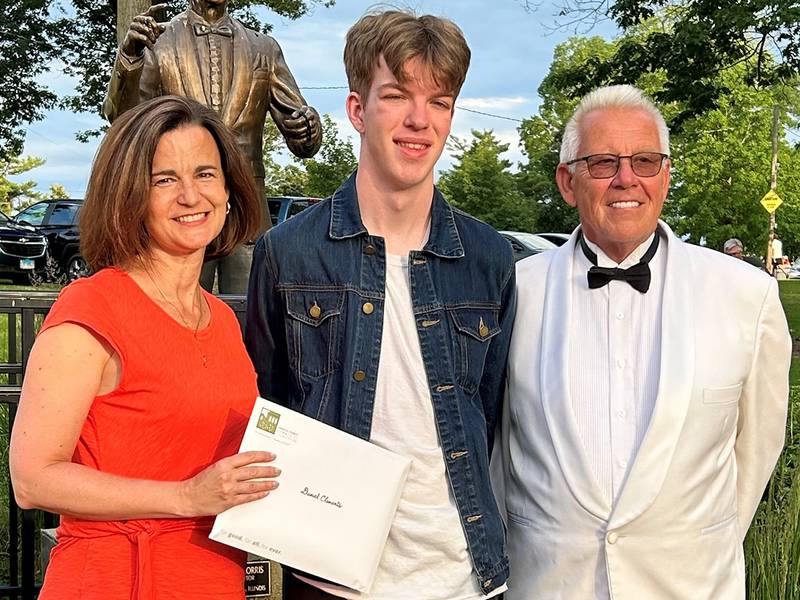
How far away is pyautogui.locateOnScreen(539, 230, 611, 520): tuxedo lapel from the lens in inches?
101

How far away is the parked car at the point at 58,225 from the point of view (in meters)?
19.9

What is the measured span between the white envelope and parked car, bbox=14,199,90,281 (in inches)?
703

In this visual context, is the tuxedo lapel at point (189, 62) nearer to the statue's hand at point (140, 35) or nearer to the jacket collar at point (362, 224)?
the statue's hand at point (140, 35)

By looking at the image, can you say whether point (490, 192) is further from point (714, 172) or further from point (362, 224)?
point (362, 224)

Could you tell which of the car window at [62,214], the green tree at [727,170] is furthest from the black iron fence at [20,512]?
the green tree at [727,170]

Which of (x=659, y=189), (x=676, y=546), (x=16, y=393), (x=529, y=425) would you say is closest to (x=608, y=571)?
(x=676, y=546)

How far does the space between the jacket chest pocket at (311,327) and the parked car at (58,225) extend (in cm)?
1746

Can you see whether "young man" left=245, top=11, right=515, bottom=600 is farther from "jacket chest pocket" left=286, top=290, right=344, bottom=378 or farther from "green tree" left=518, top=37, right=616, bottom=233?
"green tree" left=518, top=37, right=616, bottom=233

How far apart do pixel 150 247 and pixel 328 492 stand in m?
0.74

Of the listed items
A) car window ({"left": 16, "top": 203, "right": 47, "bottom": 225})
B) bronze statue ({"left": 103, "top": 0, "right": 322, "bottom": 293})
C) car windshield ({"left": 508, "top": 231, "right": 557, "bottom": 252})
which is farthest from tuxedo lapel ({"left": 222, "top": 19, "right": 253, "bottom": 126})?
car window ({"left": 16, "top": 203, "right": 47, "bottom": 225})

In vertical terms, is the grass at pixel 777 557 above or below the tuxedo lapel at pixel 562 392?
below

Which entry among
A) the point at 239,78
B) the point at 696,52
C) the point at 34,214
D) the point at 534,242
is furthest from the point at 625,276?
the point at 34,214

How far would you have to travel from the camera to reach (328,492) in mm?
2137

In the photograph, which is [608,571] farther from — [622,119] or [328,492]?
[622,119]
